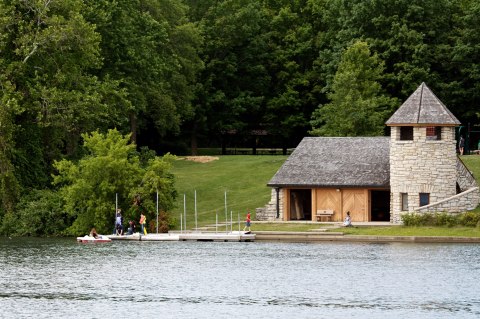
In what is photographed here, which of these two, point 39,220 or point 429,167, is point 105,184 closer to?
point 39,220

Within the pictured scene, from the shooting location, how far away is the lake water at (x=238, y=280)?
52250 mm

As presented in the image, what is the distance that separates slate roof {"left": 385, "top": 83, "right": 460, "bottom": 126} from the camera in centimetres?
8150

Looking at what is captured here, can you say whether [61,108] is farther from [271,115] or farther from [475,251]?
[271,115]

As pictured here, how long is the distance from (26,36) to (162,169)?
39.7ft

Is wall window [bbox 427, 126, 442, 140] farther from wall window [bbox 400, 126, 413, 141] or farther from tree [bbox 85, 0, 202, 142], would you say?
tree [bbox 85, 0, 202, 142]

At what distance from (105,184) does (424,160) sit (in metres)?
19.4

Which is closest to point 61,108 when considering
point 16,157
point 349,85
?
point 16,157

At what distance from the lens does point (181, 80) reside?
110 m

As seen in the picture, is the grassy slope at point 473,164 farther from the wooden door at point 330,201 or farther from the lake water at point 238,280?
the lake water at point 238,280

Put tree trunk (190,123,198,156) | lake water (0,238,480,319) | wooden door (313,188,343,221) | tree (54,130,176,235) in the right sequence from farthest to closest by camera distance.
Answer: tree trunk (190,123,198,156) → wooden door (313,188,343,221) → tree (54,130,176,235) → lake water (0,238,480,319)

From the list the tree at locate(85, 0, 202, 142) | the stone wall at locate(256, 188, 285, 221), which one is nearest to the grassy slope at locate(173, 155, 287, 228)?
the stone wall at locate(256, 188, 285, 221)

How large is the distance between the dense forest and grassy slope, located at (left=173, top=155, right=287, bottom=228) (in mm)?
3944

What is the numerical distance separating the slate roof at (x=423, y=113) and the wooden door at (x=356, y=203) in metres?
4.98

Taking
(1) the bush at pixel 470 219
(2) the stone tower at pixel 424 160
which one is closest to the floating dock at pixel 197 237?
(2) the stone tower at pixel 424 160
